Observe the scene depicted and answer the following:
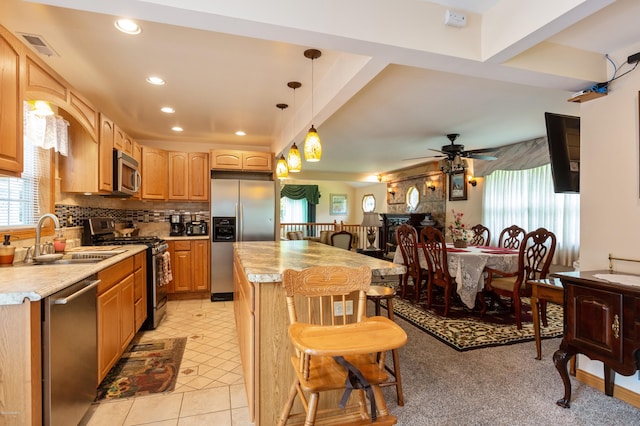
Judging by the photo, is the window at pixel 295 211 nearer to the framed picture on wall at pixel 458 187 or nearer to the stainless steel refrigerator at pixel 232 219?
the framed picture on wall at pixel 458 187

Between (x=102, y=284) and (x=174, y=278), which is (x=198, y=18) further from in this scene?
(x=174, y=278)

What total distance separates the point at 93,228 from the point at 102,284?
1616 millimetres

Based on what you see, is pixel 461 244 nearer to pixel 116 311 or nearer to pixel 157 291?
pixel 157 291

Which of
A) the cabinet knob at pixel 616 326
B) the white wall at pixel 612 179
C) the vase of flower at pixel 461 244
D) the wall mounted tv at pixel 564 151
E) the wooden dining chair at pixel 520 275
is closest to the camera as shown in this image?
the cabinet knob at pixel 616 326

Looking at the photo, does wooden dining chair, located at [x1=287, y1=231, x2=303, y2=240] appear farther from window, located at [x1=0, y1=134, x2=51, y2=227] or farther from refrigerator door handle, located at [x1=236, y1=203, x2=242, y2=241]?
window, located at [x1=0, y1=134, x2=51, y2=227]

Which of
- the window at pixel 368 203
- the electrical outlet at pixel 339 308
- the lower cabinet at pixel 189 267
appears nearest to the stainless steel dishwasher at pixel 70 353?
the electrical outlet at pixel 339 308

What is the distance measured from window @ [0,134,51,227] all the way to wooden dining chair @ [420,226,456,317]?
150 inches

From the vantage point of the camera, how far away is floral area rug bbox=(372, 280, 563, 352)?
3.02 metres

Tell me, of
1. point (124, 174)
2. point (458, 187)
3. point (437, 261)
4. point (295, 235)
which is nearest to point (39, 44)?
point (124, 174)

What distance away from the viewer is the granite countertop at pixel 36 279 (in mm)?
1381

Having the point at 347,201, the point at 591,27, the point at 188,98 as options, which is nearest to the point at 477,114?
the point at 591,27

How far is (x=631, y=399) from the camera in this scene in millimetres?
2035

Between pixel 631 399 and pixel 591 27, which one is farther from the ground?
pixel 591 27

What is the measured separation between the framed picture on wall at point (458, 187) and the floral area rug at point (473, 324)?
2.61 m
